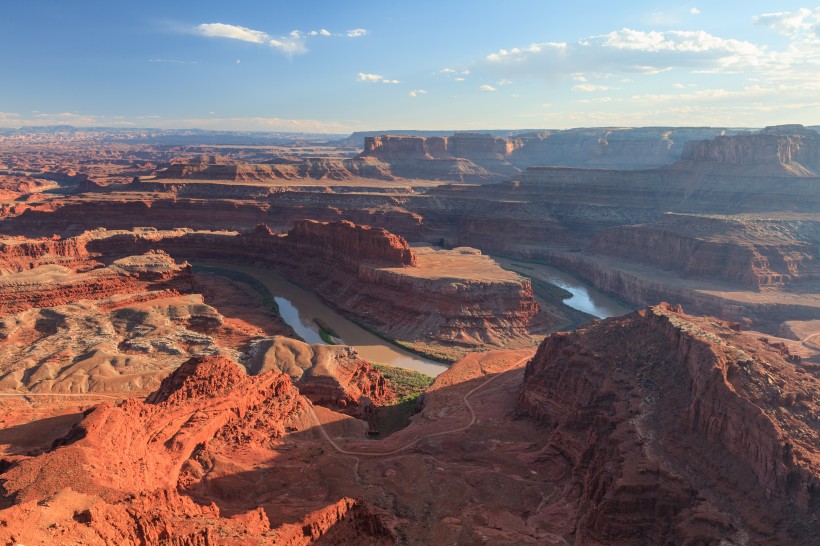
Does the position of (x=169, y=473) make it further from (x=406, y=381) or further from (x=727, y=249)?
(x=727, y=249)

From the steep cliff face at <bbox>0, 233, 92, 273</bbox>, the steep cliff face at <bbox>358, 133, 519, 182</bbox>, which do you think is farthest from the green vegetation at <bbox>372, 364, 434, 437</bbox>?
the steep cliff face at <bbox>358, 133, 519, 182</bbox>

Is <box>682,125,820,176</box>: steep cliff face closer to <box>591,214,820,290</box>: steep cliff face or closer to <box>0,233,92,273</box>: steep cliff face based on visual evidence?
<box>591,214,820,290</box>: steep cliff face

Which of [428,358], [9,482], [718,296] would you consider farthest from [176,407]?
[718,296]

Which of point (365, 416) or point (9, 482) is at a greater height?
point (9, 482)

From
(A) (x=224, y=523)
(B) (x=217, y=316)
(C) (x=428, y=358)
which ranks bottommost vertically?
(C) (x=428, y=358)

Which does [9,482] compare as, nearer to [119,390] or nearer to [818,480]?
[119,390]

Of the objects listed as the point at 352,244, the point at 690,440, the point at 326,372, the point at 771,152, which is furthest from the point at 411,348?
the point at 771,152
